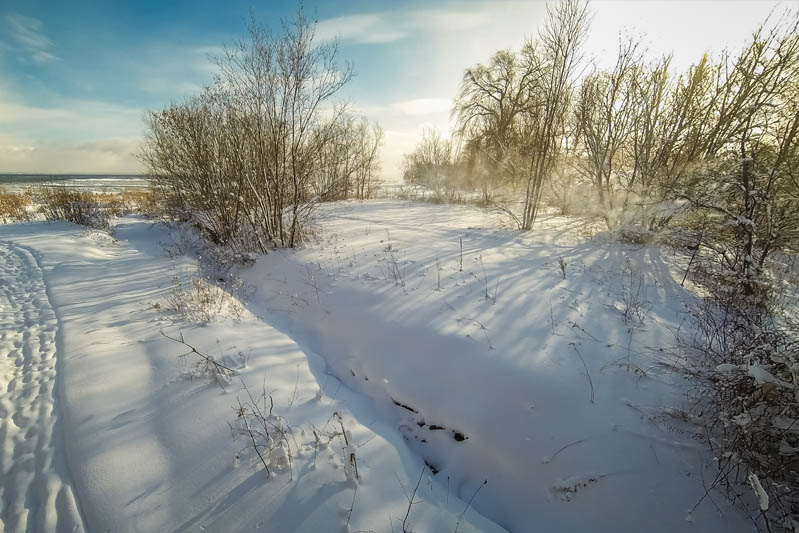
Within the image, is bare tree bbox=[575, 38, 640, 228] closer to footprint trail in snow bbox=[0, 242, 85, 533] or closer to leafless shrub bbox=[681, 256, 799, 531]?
leafless shrub bbox=[681, 256, 799, 531]

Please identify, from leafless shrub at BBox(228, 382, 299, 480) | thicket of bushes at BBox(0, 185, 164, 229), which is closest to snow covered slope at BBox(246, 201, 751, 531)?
leafless shrub at BBox(228, 382, 299, 480)

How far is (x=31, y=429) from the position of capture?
8.32 feet

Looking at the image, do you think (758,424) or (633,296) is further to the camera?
(633,296)

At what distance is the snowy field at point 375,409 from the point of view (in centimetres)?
202

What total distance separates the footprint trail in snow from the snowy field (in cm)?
1

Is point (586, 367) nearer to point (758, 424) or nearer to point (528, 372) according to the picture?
point (528, 372)

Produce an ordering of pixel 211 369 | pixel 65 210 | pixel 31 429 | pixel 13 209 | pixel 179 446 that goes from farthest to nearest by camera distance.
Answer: pixel 13 209, pixel 65 210, pixel 211 369, pixel 31 429, pixel 179 446

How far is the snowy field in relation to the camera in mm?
2021

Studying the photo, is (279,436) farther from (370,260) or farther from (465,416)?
(370,260)

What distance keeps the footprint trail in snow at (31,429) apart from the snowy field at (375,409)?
0.01m

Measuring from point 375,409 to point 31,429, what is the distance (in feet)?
9.80

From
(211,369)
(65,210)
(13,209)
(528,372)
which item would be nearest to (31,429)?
(211,369)

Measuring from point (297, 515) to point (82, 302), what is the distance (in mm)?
5667

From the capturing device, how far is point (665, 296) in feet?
14.5
